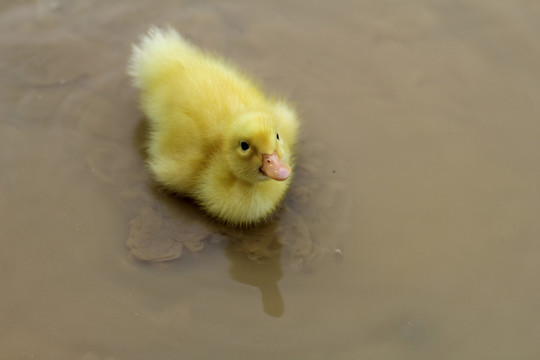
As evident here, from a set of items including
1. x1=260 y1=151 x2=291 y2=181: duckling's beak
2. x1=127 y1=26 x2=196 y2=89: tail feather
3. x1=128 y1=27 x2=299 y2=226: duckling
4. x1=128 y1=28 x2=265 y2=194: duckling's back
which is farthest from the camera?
x1=127 y1=26 x2=196 y2=89: tail feather

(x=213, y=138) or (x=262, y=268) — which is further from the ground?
(x=213, y=138)

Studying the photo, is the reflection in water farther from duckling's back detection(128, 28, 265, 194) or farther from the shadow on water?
duckling's back detection(128, 28, 265, 194)

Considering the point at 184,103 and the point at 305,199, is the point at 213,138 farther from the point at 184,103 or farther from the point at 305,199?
the point at 305,199

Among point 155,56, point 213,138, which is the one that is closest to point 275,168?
point 213,138

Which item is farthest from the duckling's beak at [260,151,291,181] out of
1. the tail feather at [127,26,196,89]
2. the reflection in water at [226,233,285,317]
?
the tail feather at [127,26,196,89]

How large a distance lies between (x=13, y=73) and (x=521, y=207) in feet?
7.26

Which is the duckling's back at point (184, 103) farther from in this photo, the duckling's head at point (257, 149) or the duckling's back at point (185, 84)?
the duckling's head at point (257, 149)

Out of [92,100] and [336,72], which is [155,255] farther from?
[336,72]

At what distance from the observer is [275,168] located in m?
2.07

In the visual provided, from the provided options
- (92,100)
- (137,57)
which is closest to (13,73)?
(92,100)

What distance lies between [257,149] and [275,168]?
88mm

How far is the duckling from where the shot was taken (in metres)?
2.17

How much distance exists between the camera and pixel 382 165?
253cm

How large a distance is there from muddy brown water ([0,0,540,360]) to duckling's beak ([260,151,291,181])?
1.17 feet
